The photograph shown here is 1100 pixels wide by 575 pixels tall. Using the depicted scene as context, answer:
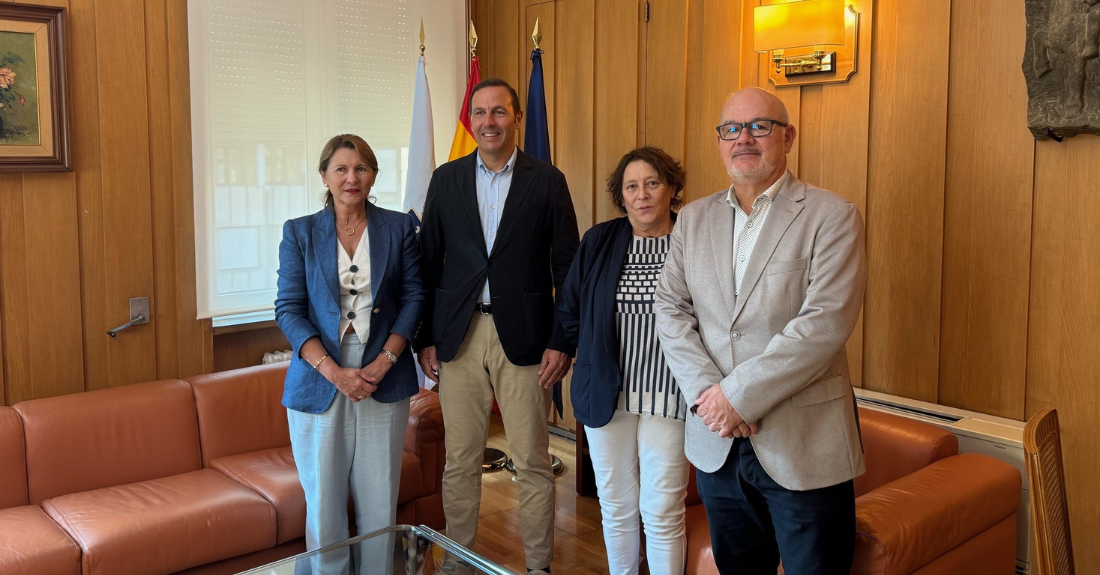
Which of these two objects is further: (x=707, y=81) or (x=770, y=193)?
(x=707, y=81)

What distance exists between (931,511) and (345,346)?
5.59 ft

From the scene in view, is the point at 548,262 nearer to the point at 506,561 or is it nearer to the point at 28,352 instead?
the point at 506,561

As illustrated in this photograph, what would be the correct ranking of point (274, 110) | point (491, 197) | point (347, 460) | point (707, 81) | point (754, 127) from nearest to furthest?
1. point (754, 127)
2. point (347, 460)
3. point (491, 197)
4. point (707, 81)
5. point (274, 110)

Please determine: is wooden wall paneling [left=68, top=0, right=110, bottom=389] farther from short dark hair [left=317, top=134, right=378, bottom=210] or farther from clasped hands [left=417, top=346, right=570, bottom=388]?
clasped hands [left=417, top=346, right=570, bottom=388]

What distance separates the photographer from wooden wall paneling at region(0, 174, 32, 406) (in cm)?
318

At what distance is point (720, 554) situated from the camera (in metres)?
2.18

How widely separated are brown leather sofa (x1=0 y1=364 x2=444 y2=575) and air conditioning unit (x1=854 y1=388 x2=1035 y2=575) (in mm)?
1713

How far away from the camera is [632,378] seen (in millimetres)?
2434

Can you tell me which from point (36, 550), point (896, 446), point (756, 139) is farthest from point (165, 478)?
point (896, 446)

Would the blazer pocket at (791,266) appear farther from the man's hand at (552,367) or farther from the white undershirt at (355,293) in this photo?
the white undershirt at (355,293)

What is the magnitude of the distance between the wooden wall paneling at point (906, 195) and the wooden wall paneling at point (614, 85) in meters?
1.27

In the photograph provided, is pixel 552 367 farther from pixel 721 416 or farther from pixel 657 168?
pixel 721 416

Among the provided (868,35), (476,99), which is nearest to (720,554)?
(476,99)

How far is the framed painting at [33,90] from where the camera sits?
10.3ft
